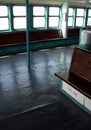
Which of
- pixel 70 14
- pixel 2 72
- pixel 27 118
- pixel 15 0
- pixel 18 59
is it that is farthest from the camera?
pixel 70 14

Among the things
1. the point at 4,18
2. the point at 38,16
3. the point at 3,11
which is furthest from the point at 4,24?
the point at 38,16

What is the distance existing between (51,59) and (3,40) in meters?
2.36

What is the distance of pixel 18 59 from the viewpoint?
6.50 metres

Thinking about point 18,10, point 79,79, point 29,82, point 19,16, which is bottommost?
point 29,82

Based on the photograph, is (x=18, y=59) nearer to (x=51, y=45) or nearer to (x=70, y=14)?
(x=51, y=45)

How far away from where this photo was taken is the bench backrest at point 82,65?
340 cm

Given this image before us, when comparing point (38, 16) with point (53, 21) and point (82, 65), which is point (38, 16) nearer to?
point (53, 21)

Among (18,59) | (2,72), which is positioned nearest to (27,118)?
(2,72)

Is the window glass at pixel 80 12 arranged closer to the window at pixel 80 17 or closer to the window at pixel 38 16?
the window at pixel 80 17

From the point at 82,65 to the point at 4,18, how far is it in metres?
4.95

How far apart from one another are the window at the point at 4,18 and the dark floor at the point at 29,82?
4.77ft

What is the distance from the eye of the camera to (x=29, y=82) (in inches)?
179

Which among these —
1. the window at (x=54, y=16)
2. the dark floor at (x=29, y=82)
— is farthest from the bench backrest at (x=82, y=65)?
the window at (x=54, y=16)

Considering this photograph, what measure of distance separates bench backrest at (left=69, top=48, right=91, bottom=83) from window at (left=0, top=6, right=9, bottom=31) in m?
4.55
